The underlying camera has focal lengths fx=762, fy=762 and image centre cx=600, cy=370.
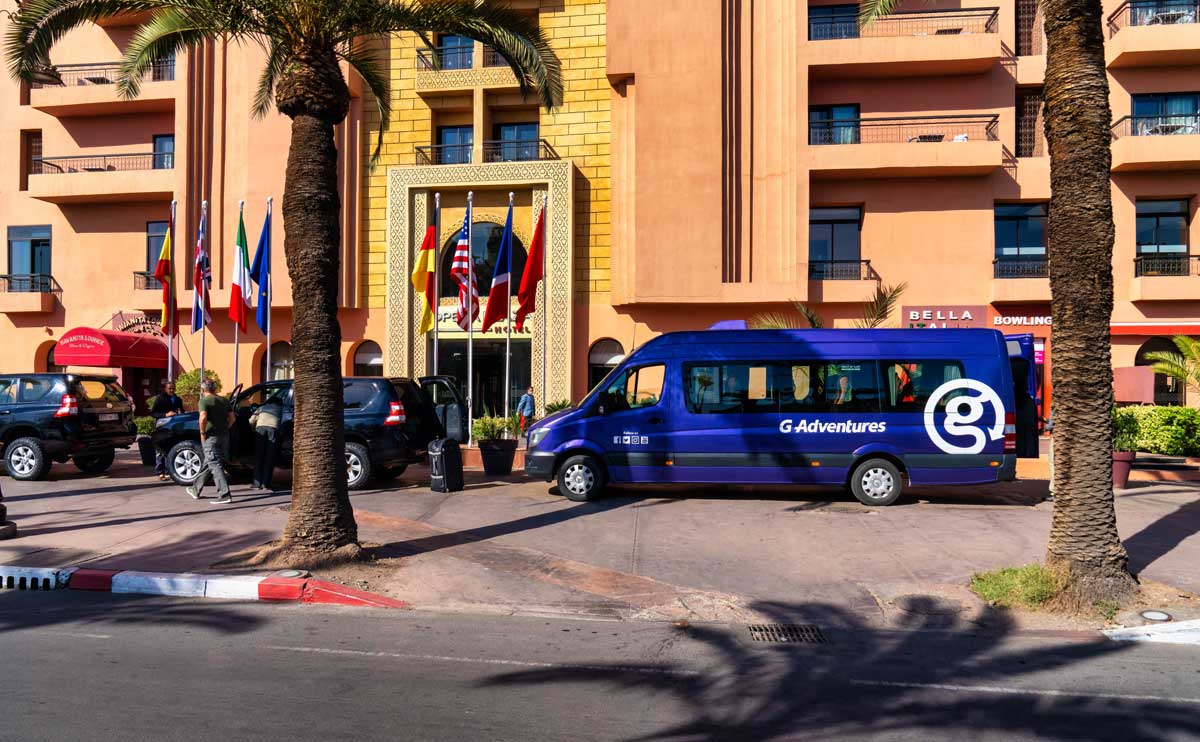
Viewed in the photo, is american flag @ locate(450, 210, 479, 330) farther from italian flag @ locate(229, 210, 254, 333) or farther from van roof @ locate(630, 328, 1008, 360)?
van roof @ locate(630, 328, 1008, 360)

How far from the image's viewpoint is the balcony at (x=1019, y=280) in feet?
70.5

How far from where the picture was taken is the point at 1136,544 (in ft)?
29.3

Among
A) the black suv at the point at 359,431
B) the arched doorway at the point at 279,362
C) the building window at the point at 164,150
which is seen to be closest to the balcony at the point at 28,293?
the building window at the point at 164,150

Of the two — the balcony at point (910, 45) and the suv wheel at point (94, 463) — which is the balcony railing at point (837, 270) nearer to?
the balcony at point (910, 45)

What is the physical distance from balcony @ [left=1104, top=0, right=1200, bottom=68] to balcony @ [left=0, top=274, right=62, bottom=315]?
1345 inches

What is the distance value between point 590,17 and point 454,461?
56.7 ft

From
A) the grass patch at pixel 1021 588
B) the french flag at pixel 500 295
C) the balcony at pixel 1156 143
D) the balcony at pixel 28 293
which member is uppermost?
the balcony at pixel 1156 143

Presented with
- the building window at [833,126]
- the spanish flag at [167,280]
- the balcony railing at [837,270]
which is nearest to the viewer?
the spanish flag at [167,280]

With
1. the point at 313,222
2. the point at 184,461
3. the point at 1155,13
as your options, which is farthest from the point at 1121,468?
the point at 1155,13

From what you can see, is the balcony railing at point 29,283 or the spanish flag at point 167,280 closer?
the spanish flag at point 167,280

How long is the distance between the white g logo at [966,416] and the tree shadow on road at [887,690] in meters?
5.27

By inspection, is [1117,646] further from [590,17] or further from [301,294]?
[590,17]

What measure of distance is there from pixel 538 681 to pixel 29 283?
2959cm

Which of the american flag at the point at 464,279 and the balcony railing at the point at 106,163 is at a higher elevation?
the balcony railing at the point at 106,163
